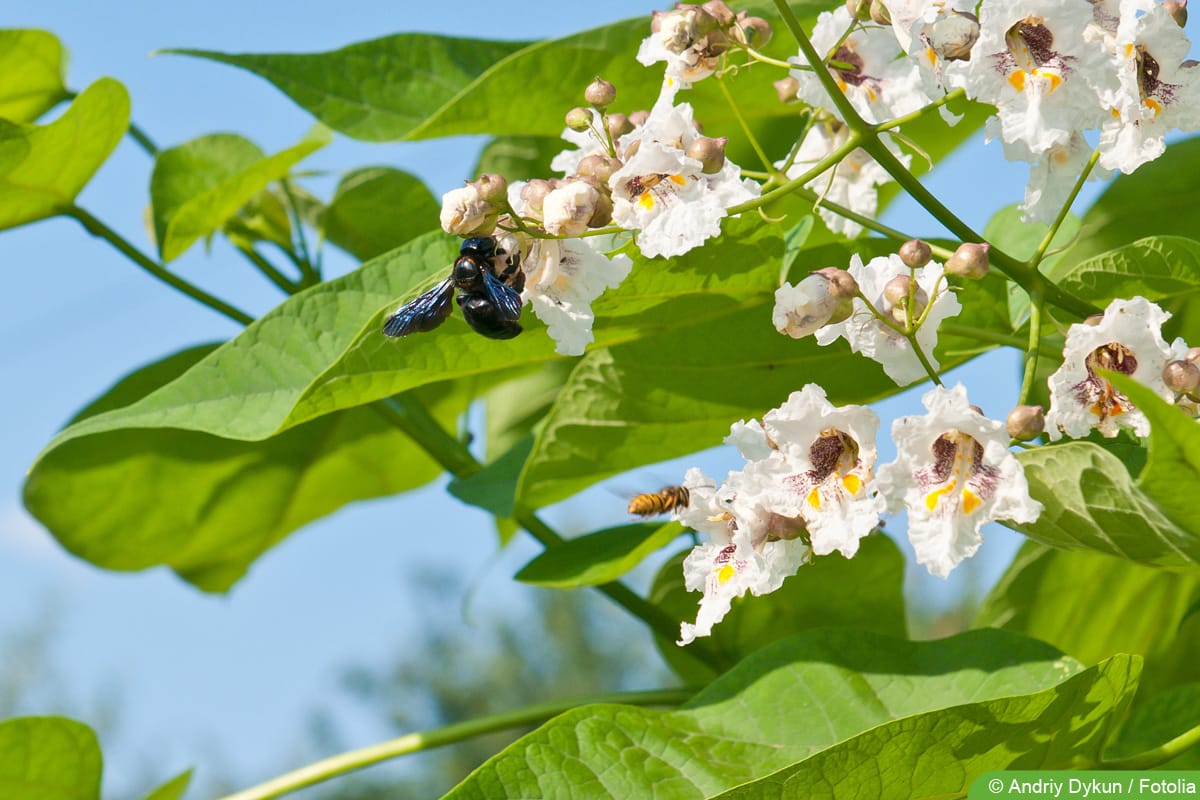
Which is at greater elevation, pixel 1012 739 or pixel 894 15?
pixel 894 15

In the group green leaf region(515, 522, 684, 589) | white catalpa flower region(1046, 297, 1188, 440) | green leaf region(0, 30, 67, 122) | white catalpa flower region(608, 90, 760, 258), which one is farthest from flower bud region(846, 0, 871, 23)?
green leaf region(0, 30, 67, 122)

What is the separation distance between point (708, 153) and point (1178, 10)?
0.26 metres

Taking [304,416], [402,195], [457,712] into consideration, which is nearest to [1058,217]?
[304,416]

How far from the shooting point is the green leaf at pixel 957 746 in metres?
0.63

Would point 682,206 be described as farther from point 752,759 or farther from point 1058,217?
point 752,759

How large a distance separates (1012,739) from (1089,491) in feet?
0.55

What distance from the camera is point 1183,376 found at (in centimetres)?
60

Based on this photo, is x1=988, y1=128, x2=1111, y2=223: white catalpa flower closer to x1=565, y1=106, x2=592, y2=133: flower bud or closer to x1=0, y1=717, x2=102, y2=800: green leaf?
x1=565, y1=106, x2=592, y2=133: flower bud

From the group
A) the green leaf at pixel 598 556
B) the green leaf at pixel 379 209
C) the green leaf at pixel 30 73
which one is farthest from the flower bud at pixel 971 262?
the green leaf at pixel 30 73

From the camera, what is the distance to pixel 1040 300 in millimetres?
664

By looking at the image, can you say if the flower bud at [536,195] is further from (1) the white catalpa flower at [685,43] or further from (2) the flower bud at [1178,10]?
(2) the flower bud at [1178,10]

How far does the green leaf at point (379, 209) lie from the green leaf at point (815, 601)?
434mm

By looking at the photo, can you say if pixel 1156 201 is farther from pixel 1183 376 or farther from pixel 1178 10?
pixel 1183 376

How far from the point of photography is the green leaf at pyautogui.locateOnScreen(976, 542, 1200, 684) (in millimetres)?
1058
